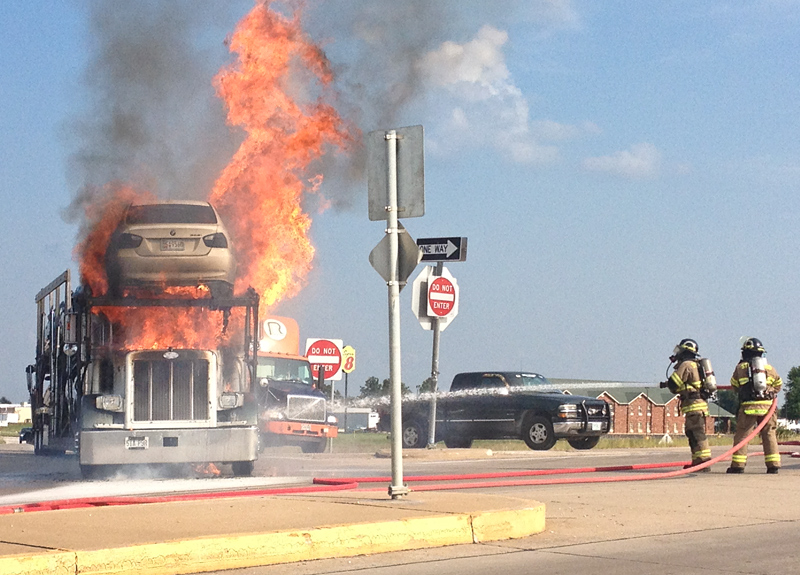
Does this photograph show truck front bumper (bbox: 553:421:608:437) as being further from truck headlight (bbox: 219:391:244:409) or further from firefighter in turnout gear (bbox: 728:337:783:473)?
Answer: truck headlight (bbox: 219:391:244:409)

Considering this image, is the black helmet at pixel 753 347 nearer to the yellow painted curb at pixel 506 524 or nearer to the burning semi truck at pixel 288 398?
the yellow painted curb at pixel 506 524

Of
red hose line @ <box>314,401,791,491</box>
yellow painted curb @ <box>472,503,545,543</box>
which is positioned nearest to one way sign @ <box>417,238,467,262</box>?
red hose line @ <box>314,401,791,491</box>

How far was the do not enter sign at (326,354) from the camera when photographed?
27.3 meters

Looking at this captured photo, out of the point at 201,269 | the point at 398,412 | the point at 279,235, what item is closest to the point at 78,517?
the point at 398,412

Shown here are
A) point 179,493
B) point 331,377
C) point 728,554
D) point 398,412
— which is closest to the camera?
point 728,554

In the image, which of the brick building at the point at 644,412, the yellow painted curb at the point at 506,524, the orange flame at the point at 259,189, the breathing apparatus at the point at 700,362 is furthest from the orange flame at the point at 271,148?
the brick building at the point at 644,412

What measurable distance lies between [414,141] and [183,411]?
21.1ft

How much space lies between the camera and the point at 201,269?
51.5 ft

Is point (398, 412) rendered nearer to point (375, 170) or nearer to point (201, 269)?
point (375, 170)

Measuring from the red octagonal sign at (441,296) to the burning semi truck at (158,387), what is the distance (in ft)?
23.2

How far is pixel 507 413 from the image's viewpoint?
2503cm

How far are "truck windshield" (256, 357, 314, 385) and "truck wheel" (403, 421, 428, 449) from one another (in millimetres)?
2614

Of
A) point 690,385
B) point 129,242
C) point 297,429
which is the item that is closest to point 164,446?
point 129,242

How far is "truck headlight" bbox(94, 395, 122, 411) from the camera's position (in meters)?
15.1
